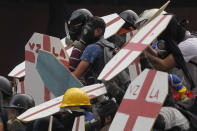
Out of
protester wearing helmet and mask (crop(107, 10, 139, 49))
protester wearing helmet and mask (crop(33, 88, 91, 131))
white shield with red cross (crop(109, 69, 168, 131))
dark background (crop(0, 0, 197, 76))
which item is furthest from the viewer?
dark background (crop(0, 0, 197, 76))

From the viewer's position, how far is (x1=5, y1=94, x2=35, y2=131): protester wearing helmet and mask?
326 inches

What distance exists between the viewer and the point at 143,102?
6.65 meters

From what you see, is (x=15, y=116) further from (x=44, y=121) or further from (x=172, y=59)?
(x=172, y=59)

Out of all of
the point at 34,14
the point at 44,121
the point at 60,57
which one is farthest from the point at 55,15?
the point at 44,121

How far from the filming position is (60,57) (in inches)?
365

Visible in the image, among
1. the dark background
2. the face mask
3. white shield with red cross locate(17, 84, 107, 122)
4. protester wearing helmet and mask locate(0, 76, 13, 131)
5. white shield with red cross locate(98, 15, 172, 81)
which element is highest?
white shield with red cross locate(98, 15, 172, 81)

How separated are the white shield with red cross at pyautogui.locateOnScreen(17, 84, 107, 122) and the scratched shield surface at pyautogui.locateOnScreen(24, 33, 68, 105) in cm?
84

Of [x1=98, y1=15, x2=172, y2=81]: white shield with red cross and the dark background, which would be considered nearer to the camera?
[x1=98, y1=15, x2=172, y2=81]: white shield with red cross

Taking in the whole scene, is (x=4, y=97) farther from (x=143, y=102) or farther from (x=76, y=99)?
(x=143, y=102)

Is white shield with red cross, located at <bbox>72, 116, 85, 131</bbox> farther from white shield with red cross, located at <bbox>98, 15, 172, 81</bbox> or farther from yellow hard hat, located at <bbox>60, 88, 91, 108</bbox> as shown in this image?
yellow hard hat, located at <bbox>60, 88, 91, 108</bbox>

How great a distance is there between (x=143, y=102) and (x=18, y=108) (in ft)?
7.22

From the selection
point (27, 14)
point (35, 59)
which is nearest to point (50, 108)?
point (35, 59)

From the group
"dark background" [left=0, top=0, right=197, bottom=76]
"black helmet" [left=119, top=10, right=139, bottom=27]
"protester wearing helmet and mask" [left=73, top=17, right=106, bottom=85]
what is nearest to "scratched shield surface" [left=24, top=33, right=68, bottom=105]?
"protester wearing helmet and mask" [left=73, top=17, right=106, bottom=85]

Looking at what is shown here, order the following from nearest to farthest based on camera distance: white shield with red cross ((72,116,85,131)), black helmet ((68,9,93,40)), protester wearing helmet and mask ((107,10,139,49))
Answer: white shield with red cross ((72,116,85,131))
black helmet ((68,9,93,40))
protester wearing helmet and mask ((107,10,139,49))
